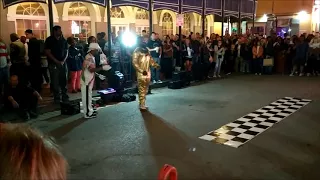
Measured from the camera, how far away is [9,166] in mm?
711

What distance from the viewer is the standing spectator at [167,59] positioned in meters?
12.2

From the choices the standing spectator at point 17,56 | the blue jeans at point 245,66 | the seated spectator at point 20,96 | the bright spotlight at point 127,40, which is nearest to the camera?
the seated spectator at point 20,96

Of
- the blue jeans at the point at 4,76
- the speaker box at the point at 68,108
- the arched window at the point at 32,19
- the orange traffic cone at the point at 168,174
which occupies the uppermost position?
the arched window at the point at 32,19

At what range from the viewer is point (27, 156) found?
0.73 metres

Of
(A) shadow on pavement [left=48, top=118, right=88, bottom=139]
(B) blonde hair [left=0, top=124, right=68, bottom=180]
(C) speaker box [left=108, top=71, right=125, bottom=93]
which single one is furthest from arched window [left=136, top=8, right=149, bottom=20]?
(B) blonde hair [left=0, top=124, right=68, bottom=180]

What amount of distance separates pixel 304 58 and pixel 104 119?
1059 centimetres

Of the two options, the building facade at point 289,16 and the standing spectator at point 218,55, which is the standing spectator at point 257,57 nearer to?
the standing spectator at point 218,55

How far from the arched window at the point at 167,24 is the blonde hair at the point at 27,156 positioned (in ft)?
60.6

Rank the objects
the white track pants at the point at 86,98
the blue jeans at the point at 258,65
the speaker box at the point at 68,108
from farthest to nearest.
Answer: the blue jeans at the point at 258,65 < the speaker box at the point at 68,108 < the white track pants at the point at 86,98

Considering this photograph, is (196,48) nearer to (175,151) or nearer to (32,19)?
(32,19)

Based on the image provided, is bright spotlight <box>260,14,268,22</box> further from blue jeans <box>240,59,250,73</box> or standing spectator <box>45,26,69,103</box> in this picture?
standing spectator <box>45,26,69,103</box>

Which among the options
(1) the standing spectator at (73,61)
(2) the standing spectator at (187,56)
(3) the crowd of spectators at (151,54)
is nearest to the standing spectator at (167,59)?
(3) the crowd of spectators at (151,54)

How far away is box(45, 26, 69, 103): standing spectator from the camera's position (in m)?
7.99

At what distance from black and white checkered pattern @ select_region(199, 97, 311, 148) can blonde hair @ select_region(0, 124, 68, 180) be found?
488 cm
